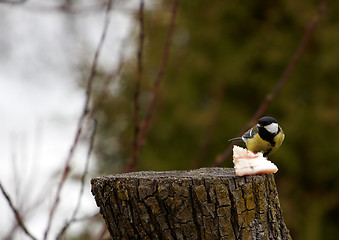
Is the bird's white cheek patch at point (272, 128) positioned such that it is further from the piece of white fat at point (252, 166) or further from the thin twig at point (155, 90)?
the thin twig at point (155, 90)

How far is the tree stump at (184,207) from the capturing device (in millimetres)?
1282

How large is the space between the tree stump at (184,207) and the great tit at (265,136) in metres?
0.85

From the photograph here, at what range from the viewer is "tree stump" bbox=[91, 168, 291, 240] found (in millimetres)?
1282

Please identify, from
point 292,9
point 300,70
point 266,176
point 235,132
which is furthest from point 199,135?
point 266,176

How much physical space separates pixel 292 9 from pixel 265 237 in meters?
4.66

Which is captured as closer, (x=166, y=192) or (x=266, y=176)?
(x=166, y=192)

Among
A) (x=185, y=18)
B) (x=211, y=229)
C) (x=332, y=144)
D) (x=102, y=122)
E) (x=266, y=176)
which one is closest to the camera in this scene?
(x=211, y=229)

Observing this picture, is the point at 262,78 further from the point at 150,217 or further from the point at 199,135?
the point at 150,217

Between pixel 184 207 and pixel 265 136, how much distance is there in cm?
105

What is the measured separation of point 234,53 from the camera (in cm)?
586

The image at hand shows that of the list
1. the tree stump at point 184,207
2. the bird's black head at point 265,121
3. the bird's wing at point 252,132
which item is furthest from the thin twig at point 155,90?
the bird's wing at point 252,132

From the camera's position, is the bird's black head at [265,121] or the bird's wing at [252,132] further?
the bird's wing at [252,132]

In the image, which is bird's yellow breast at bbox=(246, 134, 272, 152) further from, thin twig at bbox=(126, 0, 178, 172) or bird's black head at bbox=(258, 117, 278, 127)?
thin twig at bbox=(126, 0, 178, 172)

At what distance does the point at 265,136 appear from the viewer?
7.34ft
